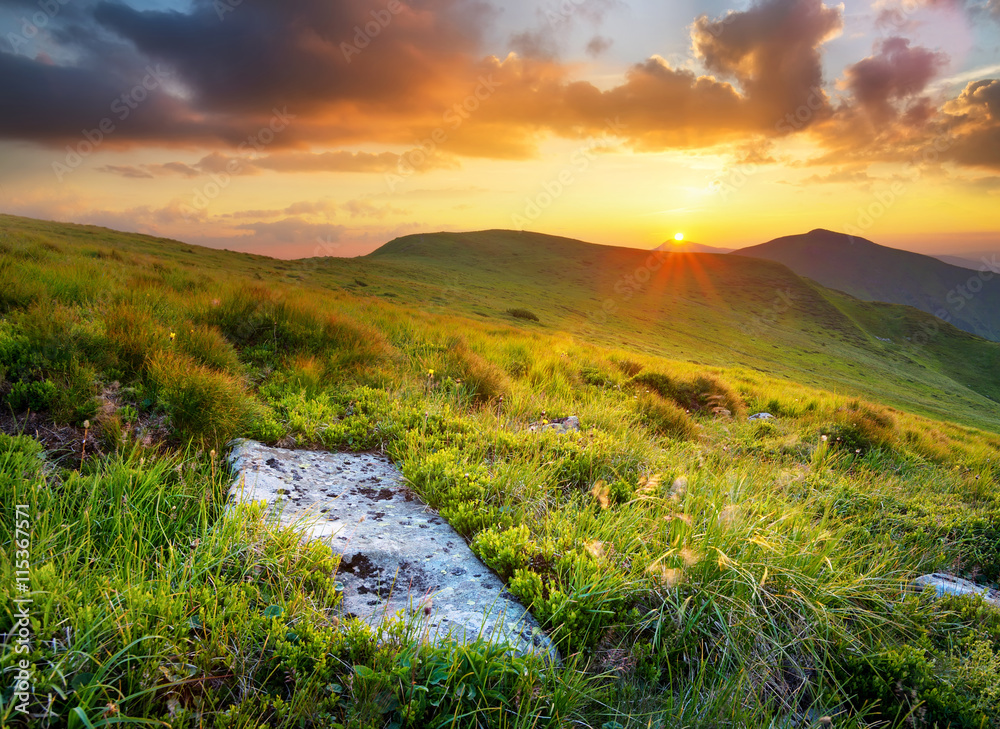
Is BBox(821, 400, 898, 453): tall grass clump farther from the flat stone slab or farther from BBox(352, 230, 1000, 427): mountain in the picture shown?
BBox(352, 230, 1000, 427): mountain

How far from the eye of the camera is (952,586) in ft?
14.6

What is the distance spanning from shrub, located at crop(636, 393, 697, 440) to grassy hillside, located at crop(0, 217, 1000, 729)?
20 cm

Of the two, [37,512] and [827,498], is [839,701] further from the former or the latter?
[37,512]

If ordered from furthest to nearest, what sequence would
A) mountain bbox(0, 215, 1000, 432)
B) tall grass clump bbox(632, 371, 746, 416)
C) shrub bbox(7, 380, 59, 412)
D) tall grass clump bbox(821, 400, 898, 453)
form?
1. mountain bbox(0, 215, 1000, 432)
2. tall grass clump bbox(632, 371, 746, 416)
3. tall grass clump bbox(821, 400, 898, 453)
4. shrub bbox(7, 380, 59, 412)

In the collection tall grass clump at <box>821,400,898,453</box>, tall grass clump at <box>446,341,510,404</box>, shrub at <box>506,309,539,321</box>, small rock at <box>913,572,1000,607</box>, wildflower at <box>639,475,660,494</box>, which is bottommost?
small rock at <box>913,572,1000,607</box>

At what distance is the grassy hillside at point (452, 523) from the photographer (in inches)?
92.4

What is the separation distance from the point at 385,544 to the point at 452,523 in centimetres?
61

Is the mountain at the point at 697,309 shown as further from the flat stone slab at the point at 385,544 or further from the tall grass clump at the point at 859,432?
the flat stone slab at the point at 385,544

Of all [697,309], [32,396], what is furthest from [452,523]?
[697,309]

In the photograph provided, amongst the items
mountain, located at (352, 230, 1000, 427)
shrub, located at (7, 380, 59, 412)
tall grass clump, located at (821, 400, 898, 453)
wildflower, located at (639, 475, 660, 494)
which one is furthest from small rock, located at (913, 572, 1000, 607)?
mountain, located at (352, 230, 1000, 427)

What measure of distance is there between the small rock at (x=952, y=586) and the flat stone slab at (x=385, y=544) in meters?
3.86

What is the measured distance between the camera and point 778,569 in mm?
3455

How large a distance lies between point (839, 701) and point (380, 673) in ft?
9.31

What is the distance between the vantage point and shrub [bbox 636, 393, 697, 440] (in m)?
8.31
